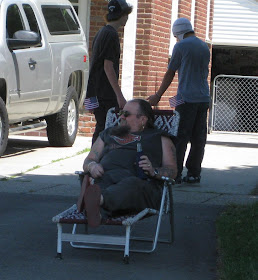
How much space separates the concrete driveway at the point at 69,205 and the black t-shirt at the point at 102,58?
1.10 m

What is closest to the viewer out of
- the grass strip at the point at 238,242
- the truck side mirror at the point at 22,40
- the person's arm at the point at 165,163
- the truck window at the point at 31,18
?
the grass strip at the point at 238,242

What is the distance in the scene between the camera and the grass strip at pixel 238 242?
5711 millimetres

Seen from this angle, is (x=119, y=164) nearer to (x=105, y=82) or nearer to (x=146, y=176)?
(x=146, y=176)

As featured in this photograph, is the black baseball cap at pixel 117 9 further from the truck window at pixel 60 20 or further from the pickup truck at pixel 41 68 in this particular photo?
the truck window at pixel 60 20

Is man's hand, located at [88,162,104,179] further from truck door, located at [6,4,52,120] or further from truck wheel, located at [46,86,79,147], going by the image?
truck wheel, located at [46,86,79,147]

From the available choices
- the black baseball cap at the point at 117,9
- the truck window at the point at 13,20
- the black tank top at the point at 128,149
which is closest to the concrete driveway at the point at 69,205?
the black tank top at the point at 128,149

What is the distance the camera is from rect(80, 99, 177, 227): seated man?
6.23 metres

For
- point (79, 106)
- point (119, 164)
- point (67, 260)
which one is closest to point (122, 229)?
point (119, 164)

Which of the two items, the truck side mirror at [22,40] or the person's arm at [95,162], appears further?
the truck side mirror at [22,40]

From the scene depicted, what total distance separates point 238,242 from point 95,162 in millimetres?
1234

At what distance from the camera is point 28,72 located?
37.7ft

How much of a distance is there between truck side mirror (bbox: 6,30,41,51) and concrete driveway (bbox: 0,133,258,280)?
1509 millimetres

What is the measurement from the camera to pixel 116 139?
23.0 feet

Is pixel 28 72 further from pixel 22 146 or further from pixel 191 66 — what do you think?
pixel 191 66
